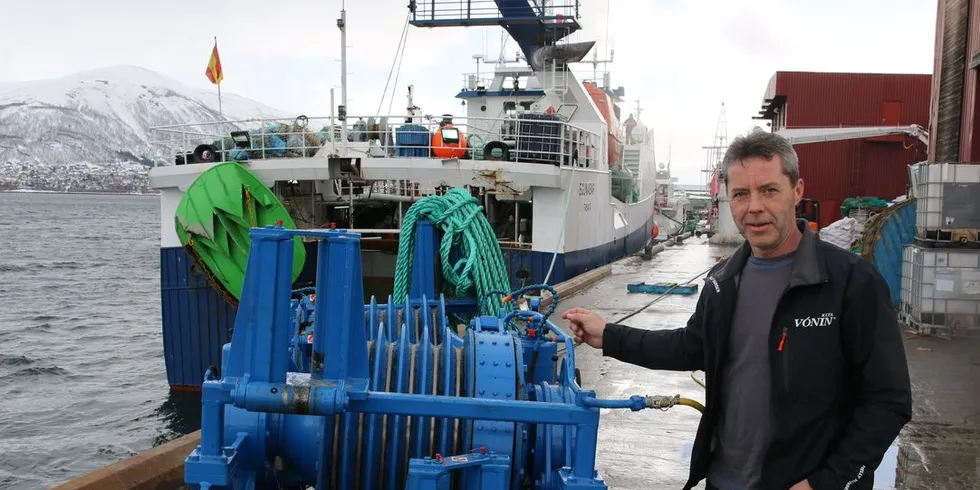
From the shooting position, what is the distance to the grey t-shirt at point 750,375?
2496 mm

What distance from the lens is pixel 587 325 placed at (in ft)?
10.2

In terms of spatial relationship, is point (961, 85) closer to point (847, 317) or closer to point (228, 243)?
point (228, 243)

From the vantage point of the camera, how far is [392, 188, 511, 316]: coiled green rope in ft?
19.4

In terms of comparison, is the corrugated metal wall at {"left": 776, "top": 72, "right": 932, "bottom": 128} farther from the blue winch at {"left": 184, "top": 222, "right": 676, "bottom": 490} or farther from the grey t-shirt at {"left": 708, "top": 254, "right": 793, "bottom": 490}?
the grey t-shirt at {"left": 708, "top": 254, "right": 793, "bottom": 490}

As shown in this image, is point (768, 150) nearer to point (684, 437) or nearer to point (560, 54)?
point (684, 437)

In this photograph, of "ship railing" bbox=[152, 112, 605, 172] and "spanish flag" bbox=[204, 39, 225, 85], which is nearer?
"ship railing" bbox=[152, 112, 605, 172]

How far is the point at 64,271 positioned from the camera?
36.2m

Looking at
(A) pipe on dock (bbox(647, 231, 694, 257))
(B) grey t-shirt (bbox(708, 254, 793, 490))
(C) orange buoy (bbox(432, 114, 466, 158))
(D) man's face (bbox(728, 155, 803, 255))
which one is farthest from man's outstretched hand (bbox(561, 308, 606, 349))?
(A) pipe on dock (bbox(647, 231, 694, 257))

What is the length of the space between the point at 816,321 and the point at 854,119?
30733mm

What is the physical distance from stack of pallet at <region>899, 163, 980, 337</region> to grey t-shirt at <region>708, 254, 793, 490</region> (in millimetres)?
8118

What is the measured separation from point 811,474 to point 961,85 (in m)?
12.2

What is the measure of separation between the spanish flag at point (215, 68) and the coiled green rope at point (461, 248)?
520 inches

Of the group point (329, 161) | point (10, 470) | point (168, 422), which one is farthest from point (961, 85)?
point (10, 470)

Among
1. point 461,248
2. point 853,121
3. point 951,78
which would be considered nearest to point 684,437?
point 461,248
